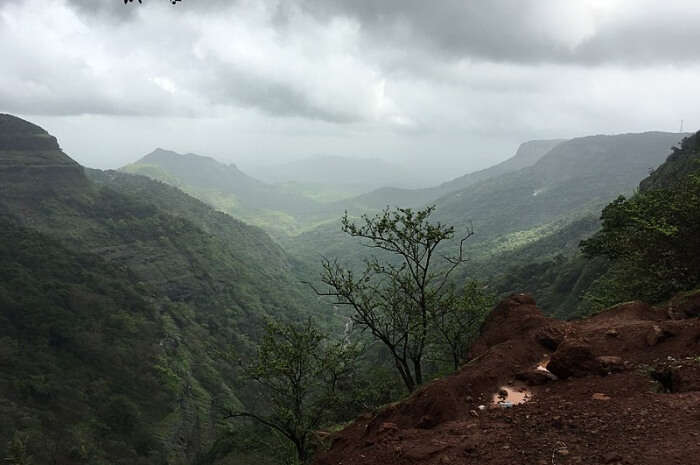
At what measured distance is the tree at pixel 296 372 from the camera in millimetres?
27156

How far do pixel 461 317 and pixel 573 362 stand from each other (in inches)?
696

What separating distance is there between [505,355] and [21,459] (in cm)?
8077

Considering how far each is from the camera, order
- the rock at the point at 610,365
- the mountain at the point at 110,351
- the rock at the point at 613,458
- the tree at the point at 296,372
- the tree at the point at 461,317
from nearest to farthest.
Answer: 1. the rock at the point at 613,458
2. the rock at the point at 610,365
3. the tree at the point at 296,372
4. the tree at the point at 461,317
5. the mountain at the point at 110,351

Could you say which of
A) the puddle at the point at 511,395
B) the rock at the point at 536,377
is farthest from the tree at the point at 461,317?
the puddle at the point at 511,395

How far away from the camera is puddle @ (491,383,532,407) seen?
Answer: 14.0 m

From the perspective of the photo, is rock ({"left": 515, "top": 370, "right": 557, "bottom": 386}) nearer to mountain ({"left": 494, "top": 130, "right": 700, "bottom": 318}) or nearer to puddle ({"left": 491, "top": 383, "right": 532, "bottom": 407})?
puddle ({"left": 491, "top": 383, "right": 532, "bottom": 407})

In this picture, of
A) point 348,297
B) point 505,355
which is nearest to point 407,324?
point 348,297

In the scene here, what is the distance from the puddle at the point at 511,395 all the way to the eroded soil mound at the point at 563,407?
0.13 ft

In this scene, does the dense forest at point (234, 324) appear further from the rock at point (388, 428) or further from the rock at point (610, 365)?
the rock at point (610, 365)

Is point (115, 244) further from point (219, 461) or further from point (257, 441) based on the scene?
point (257, 441)

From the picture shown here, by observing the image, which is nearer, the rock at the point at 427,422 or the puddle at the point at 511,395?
the puddle at the point at 511,395

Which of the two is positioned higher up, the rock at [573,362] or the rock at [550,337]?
the rock at [573,362]

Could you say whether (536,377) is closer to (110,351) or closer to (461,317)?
(461,317)

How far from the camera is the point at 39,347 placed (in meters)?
104
